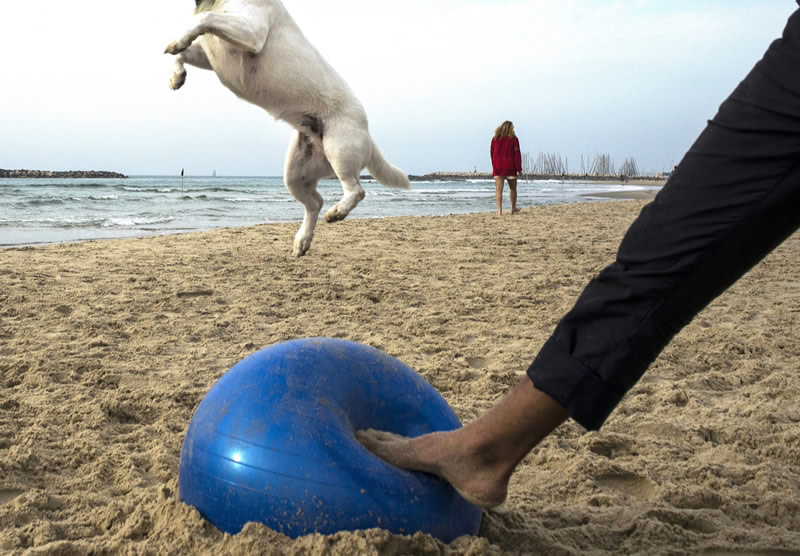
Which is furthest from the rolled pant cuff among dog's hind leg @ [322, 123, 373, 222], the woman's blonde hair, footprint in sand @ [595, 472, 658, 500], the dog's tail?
the woman's blonde hair

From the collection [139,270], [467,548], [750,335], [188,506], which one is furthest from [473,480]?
[139,270]

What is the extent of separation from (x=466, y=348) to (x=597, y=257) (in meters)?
3.23

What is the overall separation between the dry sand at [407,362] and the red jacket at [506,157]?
4.86 m

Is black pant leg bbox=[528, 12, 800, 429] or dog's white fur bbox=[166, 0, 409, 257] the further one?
dog's white fur bbox=[166, 0, 409, 257]

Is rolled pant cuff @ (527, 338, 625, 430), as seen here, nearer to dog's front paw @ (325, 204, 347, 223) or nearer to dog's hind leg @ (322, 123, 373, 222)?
dog's front paw @ (325, 204, 347, 223)

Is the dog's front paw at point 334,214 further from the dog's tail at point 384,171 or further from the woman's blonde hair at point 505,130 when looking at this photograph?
the woman's blonde hair at point 505,130

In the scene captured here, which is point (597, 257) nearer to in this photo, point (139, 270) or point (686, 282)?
point (139, 270)

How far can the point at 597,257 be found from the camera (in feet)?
20.4

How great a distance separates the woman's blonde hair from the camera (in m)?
10.7

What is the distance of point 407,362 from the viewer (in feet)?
10.2

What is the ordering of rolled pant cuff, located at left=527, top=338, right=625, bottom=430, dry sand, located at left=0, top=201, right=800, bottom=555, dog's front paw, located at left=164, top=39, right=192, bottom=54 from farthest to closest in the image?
dog's front paw, located at left=164, top=39, right=192, bottom=54, dry sand, located at left=0, top=201, right=800, bottom=555, rolled pant cuff, located at left=527, top=338, right=625, bottom=430

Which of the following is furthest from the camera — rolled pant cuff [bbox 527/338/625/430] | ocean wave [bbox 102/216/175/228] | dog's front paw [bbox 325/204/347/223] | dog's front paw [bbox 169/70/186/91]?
ocean wave [bbox 102/216/175/228]

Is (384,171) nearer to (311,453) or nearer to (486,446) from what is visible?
(311,453)

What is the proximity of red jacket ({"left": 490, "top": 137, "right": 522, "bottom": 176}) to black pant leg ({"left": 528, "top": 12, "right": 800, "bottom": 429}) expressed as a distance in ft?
32.0
